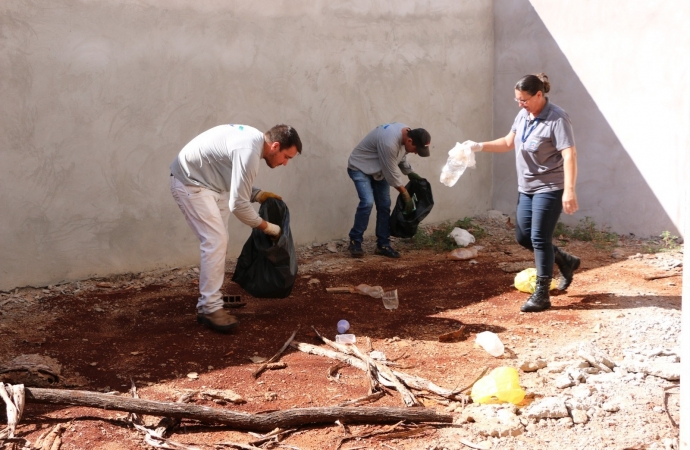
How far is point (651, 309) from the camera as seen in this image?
19.9 feet

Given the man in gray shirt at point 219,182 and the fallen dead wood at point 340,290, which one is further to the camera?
the fallen dead wood at point 340,290

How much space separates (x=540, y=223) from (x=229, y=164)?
246cm

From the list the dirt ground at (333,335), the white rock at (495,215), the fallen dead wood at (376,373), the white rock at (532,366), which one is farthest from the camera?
the white rock at (495,215)

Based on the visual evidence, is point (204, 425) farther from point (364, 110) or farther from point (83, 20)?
point (364, 110)

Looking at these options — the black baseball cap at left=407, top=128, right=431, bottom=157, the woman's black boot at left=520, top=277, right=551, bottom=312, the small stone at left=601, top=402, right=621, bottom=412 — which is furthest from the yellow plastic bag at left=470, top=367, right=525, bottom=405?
the black baseball cap at left=407, top=128, right=431, bottom=157

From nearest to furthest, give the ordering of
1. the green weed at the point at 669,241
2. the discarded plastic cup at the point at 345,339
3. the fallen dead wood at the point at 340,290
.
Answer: the discarded plastic cup at the point at 345,339
the fallen dead wood at the point at 340,290
the green weed at the point at 669,241

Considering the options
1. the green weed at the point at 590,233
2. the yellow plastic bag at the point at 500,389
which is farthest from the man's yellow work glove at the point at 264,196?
the green weed at the point at 590,233

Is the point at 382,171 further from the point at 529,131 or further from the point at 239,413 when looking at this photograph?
the point at 239,413

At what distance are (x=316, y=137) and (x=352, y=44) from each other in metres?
1.26

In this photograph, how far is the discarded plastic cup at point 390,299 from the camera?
6.46 meters

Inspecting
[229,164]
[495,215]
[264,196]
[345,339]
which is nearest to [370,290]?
[345,339]

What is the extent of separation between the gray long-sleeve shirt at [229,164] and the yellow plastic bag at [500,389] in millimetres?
2048

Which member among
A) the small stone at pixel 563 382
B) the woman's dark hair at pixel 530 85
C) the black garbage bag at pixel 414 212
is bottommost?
the small stone at pixel 563 382

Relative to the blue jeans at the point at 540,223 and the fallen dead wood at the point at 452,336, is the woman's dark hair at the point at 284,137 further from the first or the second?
the blue jeans at the point at 540,223
